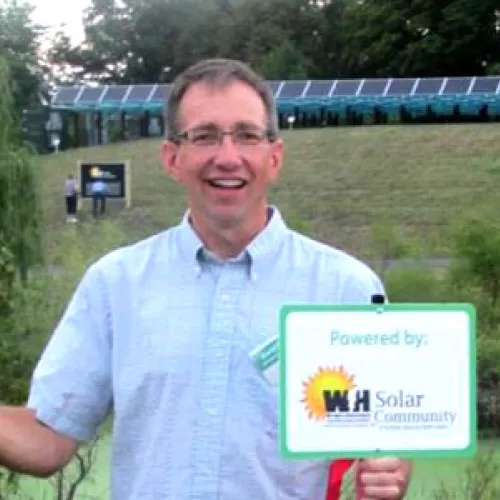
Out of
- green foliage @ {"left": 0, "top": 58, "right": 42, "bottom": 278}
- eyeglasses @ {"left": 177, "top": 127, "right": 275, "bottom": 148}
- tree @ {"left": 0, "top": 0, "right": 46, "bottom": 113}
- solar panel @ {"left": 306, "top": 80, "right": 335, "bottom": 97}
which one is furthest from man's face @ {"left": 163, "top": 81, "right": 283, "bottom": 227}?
tree @ {"left": 0, "top": 0, "right": 46, "bottom": 113}

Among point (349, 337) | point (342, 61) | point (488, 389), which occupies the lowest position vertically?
point (488, 389)

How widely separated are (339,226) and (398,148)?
26.0 feet

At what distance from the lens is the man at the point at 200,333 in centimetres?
232

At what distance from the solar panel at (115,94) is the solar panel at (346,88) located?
7066mm

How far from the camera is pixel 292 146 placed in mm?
35188

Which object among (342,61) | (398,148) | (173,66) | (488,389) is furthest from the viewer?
(173,66)

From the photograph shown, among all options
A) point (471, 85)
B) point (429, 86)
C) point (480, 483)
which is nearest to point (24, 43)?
point (429, 86)

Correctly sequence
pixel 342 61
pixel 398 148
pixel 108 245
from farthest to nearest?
pixel 342 61 < pixel 398 148 < pixel 108 245

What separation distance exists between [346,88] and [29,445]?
4452 centimetres

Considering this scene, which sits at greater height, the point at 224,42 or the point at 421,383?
the point at 224,42

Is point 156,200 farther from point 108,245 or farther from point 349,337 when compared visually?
point 349,337

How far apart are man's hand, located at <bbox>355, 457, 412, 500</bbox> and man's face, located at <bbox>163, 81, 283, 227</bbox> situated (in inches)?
17.7

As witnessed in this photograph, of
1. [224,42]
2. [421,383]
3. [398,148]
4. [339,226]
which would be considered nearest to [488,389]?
[421,383]

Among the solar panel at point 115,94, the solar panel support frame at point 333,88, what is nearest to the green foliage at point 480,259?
the solar panel support frame at point 333,88
